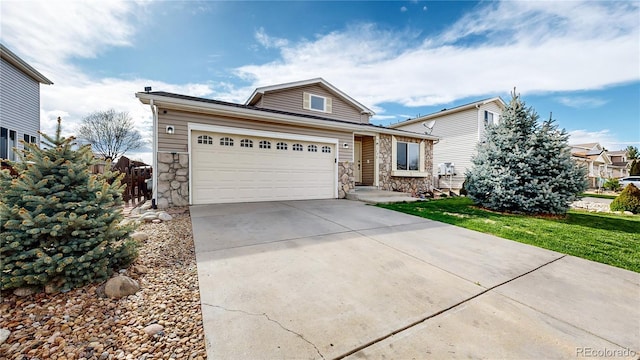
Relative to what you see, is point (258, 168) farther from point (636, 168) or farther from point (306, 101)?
point (636, 168)

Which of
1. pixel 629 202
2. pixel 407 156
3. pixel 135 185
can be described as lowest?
pixel 629 202

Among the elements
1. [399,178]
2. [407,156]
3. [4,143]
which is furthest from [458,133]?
[4,143]

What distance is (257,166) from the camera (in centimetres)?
810

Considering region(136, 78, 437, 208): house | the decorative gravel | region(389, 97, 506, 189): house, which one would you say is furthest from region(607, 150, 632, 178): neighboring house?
the decorative gravel

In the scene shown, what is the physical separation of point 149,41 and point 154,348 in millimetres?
9228

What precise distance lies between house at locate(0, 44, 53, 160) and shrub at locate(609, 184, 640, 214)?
24.1 metres

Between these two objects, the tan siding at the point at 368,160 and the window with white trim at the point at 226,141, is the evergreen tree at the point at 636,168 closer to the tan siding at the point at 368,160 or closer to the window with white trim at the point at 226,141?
the tan siding at the point at 368,160

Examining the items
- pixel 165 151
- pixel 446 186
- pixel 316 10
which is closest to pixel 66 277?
pixel 165 151

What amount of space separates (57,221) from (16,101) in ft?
52.9

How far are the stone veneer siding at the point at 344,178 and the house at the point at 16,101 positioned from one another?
13.6 metres

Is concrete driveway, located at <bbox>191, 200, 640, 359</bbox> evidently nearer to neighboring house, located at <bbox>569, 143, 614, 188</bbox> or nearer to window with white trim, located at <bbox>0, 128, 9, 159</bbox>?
window with white trim, located at <bbox>0, 128, 9, 159</bbox>

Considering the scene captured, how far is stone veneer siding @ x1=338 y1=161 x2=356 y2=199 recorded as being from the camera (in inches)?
390

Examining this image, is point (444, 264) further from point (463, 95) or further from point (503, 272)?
point (463, 95)

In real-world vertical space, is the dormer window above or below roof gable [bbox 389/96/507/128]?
below
